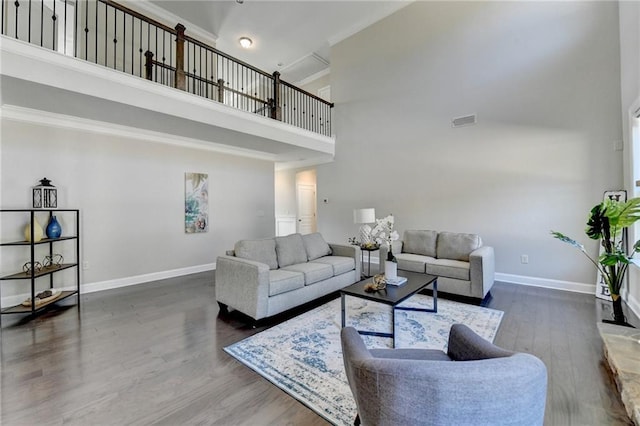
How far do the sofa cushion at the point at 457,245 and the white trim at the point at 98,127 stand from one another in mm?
4600

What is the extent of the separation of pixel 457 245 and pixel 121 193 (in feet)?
17.9

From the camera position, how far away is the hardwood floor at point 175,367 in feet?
5.57

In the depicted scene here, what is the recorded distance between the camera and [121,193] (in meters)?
4.55

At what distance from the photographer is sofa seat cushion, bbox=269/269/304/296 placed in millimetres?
3000

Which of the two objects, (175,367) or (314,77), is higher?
(314,77)

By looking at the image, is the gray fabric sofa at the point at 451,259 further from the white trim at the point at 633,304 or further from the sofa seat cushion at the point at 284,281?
the white trim at the point at 633,304

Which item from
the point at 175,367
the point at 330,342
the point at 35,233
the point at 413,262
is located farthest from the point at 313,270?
the point at 35,233

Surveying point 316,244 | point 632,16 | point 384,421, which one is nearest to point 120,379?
point 384,421

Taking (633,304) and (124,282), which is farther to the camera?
(124,282)

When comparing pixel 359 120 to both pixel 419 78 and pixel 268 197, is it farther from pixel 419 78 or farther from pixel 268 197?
pixel 268 197

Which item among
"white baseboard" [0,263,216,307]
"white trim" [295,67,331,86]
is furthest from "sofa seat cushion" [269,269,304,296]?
"white trim" [295,67,331,86]

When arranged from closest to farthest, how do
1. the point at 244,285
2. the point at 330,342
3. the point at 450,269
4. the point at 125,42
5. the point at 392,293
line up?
the point at 330,342, the point at 392,293, the point at 244,285, the point at 450,269, the point at 125,42

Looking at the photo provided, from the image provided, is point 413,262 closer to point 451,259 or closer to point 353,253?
point 451,259

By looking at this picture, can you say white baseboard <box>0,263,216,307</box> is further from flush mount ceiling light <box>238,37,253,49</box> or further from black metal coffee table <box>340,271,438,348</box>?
flush mount ceiling light <box>238,37,253,49</box>
